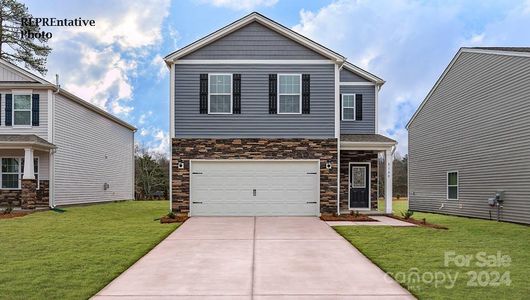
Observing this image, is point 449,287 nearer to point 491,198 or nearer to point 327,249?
point 327,249

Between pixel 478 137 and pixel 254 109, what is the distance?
9158 mm

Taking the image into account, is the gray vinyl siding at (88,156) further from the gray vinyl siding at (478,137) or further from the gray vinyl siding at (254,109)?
the gray vinyl siding at (478,137)

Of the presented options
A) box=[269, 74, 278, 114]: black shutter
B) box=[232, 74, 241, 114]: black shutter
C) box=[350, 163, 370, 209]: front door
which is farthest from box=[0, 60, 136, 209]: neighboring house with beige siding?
box=[350, 163, 370, 209]: front door

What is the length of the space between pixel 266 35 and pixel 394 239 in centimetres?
928

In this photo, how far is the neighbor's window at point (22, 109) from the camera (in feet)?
65.6

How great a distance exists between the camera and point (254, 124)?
1681 centimetres

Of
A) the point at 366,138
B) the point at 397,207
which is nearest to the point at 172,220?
the point at 366,138

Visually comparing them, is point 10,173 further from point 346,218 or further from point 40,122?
point 346,218

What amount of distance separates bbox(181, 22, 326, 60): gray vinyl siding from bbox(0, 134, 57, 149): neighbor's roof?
7688 mm

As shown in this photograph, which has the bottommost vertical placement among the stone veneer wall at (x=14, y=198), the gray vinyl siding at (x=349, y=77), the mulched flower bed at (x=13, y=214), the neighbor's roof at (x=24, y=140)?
the mulched flower bed at (x=13, y=214)

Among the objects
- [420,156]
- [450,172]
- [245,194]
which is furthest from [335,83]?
[420,156]

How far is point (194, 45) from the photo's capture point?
1667cm

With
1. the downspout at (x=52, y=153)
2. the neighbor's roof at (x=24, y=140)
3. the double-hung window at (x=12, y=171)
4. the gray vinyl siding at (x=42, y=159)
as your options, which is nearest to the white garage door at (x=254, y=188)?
the neighbor's roof at (x=24, y=140)

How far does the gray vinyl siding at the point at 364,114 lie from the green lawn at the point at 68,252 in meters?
9.15
